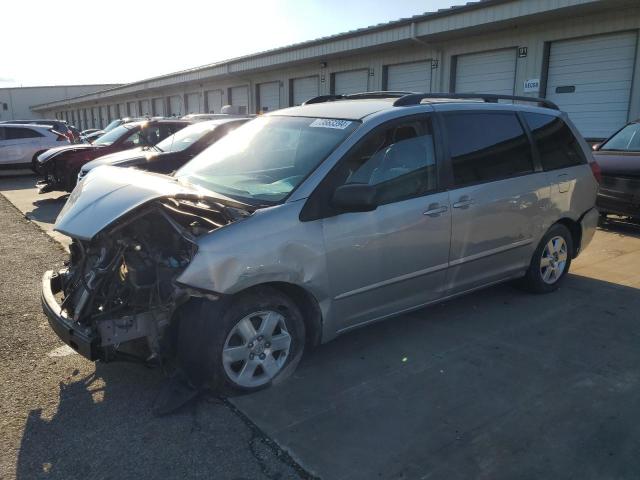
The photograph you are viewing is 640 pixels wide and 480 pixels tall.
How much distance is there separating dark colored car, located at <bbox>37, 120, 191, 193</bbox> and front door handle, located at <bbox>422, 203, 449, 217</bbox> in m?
7.49

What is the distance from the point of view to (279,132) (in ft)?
13.6

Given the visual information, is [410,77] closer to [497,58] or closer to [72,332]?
[497,58]

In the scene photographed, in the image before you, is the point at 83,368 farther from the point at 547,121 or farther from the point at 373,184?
the point at 547,121

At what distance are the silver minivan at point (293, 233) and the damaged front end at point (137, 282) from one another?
1 centimetres

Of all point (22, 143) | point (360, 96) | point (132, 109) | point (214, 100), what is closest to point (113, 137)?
point (22, 143)

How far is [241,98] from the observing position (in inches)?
949

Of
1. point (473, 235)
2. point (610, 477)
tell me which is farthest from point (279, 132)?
point (610, 477)

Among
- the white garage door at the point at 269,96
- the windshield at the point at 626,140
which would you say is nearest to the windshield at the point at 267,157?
the windshield at the point at 626,140

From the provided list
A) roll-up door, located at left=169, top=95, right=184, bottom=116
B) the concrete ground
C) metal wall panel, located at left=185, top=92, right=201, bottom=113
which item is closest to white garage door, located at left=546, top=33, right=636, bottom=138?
the concrete ground

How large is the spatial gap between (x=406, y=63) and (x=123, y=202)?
46.2 ft

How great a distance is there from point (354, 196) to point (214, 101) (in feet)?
81.7

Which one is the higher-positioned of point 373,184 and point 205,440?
point 373,184

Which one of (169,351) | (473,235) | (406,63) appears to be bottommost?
(169,351)

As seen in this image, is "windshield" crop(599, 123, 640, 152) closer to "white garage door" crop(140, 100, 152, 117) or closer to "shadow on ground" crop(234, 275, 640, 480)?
"shadow on ground" crop(234, 275, 640, 480)
